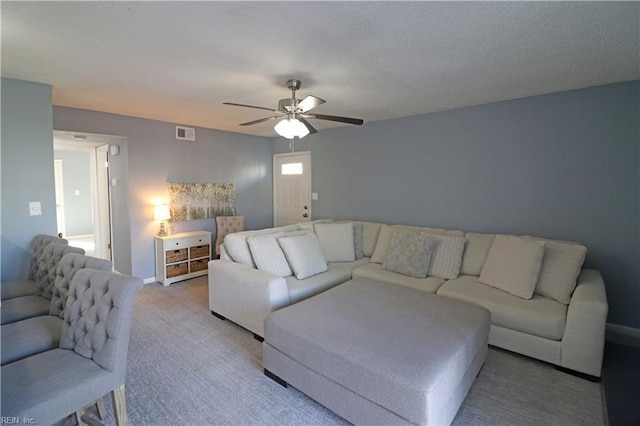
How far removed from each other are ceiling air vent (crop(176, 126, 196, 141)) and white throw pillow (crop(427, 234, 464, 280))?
403 cm

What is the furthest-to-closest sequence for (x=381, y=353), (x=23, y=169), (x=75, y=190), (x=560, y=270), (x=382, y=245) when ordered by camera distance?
(x=75, y=190) → (x=382, y=245) → (x=23, y=169) → (x=560, y=270) → (x=381, y=353)

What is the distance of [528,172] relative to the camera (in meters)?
3.28

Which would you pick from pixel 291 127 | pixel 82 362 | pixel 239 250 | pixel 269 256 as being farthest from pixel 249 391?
pixel 291 127

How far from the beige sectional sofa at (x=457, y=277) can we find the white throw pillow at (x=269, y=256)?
1 cm

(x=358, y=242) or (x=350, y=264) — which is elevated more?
(x=358, y=242)

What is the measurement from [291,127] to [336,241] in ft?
6.04

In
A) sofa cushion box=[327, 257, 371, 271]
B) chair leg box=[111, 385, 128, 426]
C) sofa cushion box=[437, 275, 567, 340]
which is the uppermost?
sofa cushion box=[327, 257, 371, 271]

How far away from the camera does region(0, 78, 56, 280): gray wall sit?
8.89 ft

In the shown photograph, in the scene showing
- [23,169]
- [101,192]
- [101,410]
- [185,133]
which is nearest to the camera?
[101,410]

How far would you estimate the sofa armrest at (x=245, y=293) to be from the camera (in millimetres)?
2697

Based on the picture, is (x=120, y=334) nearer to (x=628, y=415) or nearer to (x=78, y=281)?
(x=78, y=281)

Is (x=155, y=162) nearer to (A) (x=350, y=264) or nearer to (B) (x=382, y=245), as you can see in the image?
(A) (x=350, y=264)

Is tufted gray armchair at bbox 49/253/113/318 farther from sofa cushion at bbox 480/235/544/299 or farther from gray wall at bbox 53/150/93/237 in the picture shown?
gray wall at bbox 53/150/93/237

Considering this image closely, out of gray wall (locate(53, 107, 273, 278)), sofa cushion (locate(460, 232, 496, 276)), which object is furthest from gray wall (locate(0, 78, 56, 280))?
sofa cushion (locate(460, 232, 496, 276))
